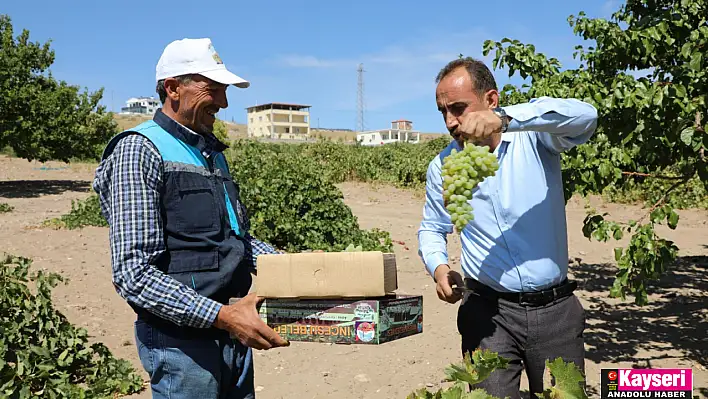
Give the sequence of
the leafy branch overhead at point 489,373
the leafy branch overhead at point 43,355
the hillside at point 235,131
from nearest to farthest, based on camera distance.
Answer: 1. the leafy branch overhead at point 489,373
2. the leafy branch overhead at point 43,355
3. the hillside at point 235,131

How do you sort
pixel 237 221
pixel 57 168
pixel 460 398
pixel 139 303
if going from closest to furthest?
pixel 460 398
pixel 139 303
pixel 237 221
pixel 57 168

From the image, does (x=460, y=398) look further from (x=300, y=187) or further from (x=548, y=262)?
(x=300, y=187)

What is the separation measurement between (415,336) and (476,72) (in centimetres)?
384

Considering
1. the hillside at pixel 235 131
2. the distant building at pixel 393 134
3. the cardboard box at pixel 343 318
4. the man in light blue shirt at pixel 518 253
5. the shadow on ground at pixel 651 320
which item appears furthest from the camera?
the distant building at pixel 393 134

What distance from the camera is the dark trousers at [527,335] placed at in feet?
8.17

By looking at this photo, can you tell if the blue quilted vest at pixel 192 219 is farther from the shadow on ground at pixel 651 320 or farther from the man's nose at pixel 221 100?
the shadow on ground at pixel 651 320

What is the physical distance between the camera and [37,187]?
20.5 meters

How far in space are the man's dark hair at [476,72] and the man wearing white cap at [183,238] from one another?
0.83m

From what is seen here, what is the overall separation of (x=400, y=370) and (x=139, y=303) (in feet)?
11.1

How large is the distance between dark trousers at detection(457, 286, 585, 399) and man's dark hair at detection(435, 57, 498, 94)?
0.90m

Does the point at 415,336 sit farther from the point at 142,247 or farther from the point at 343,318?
the point at 142,247

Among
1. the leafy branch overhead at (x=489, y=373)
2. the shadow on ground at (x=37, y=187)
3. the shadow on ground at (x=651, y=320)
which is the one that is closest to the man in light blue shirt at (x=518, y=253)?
the leafy branch overhead at (x=489, y=373)

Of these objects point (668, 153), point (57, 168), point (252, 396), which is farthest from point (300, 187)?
point (57, 168)

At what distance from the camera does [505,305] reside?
2.53 metres
